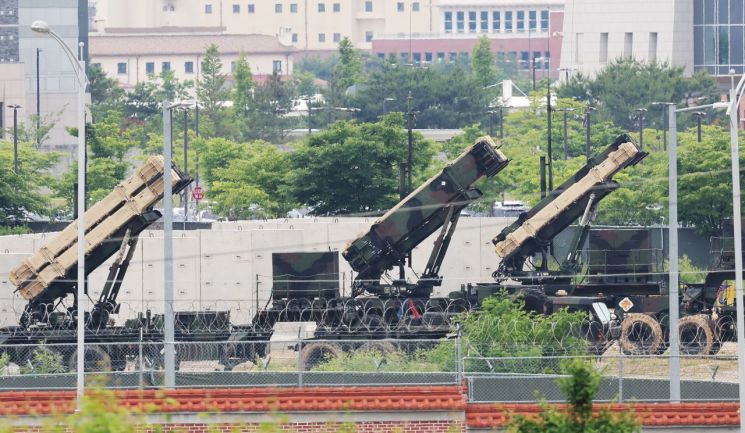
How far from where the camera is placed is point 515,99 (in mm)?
139375

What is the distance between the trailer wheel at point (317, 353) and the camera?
38.5m

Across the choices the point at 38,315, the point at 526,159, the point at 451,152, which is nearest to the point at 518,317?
the point at 38,315

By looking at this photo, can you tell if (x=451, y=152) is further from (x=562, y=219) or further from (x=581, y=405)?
(x=581, y=405)

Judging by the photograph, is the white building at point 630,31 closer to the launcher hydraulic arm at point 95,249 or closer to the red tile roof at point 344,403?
the launcher hydraulic arm at point 95,249

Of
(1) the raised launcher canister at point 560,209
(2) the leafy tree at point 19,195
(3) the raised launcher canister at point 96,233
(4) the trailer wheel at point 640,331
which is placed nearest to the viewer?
(4) the trailer wheel at point 640,331

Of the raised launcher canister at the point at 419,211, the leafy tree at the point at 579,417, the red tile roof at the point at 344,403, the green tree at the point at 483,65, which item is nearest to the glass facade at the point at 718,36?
the green tree at the point at 483,65

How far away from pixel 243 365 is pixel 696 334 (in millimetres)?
10745

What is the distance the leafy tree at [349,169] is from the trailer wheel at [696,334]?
66.9 ft

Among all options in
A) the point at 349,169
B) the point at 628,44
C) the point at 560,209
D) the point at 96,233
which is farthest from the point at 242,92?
the point at 96,233

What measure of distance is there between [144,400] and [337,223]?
2681cm

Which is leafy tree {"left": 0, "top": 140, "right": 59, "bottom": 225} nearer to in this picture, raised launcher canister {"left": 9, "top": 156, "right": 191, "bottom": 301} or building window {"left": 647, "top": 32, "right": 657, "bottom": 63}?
raised launcher canister {"left": 9, "top": 156, "right": 191, "bottom": 301}

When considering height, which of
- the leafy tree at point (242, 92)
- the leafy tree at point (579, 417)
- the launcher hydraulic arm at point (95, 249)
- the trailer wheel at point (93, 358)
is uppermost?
the leafy tree at point (242, 92)

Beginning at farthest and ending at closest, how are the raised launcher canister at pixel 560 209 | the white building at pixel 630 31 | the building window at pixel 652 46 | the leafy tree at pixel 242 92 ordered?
1. the leafy tree at pixel 242 92
2. the building window at pixel 652 46
3. the white building at pixel 630 31
4. the raised launcher canister at pixel 560 209

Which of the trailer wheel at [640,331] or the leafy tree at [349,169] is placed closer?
the trailer wheel at [640,331]
